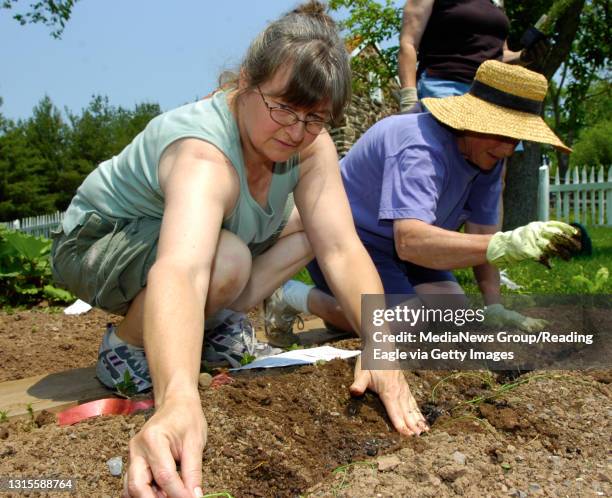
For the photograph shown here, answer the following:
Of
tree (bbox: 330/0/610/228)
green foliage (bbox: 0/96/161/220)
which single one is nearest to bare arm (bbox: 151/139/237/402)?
tree (bbox: 330/0/610/228)

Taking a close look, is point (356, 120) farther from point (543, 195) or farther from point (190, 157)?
point (190, 157)

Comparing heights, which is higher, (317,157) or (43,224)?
(317,157)

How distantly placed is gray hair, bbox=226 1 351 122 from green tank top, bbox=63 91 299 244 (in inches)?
6.6

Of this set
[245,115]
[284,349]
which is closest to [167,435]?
[245,115]

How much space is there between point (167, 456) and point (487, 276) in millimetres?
2350

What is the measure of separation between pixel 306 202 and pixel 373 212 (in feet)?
2.68

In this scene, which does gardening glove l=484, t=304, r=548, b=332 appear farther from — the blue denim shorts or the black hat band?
the blue denim shorts

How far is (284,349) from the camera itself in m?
3.00

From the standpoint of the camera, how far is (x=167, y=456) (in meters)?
1.05

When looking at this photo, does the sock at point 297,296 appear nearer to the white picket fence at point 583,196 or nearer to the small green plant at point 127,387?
the small green plant at point 127,387

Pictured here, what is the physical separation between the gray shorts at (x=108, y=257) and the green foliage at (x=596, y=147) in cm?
4143

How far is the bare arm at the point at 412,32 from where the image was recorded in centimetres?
343

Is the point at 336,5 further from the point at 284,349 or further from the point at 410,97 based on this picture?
the point at 284,349

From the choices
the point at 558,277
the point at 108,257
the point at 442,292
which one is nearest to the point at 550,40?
the point at 558,277
